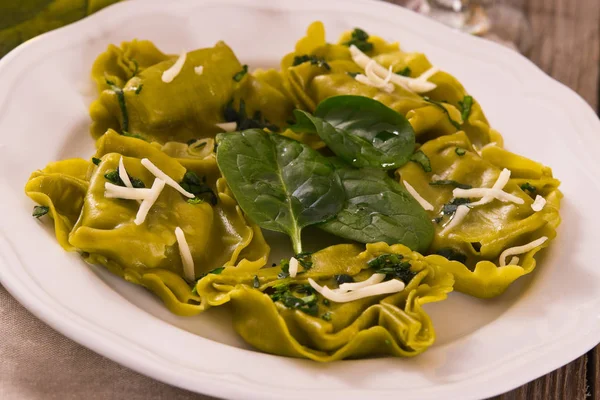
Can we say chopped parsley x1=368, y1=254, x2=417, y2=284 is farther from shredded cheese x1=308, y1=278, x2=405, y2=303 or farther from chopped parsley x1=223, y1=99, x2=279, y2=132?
chopped parsley x1=223, y1=99, x2=279, y2=132

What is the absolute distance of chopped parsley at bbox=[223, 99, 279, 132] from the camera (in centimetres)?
364

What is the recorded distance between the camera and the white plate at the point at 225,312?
2.39 meters

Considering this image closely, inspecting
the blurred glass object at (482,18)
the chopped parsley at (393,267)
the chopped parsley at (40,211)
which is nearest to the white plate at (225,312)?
A: the chopped parsley at (40,211)

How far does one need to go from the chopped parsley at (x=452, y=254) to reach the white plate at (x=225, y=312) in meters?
0.17

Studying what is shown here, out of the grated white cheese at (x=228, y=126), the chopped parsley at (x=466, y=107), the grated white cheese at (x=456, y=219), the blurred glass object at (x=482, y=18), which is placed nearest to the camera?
the grated white cheese at (x=456, y=219)

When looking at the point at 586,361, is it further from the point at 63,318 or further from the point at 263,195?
the point at 63,318

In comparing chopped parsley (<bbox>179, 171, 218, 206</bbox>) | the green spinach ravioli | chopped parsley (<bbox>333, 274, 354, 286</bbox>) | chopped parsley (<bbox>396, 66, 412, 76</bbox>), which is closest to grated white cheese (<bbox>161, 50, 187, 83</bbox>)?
the green spinach ravioli

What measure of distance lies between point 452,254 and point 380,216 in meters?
0.36

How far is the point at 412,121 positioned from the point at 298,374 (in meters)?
1.60

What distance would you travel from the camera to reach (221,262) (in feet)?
9.72

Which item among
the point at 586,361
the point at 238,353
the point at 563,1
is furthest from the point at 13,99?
the point at 563,1

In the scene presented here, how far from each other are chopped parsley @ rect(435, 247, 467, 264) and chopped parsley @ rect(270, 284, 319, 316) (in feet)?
2.24

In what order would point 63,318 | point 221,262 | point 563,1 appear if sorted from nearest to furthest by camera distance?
point 63,318
point 221,262
point 563,1

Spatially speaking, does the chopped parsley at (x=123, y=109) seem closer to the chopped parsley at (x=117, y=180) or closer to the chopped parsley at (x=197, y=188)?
the chopped parsley at (x=197, y=188)
